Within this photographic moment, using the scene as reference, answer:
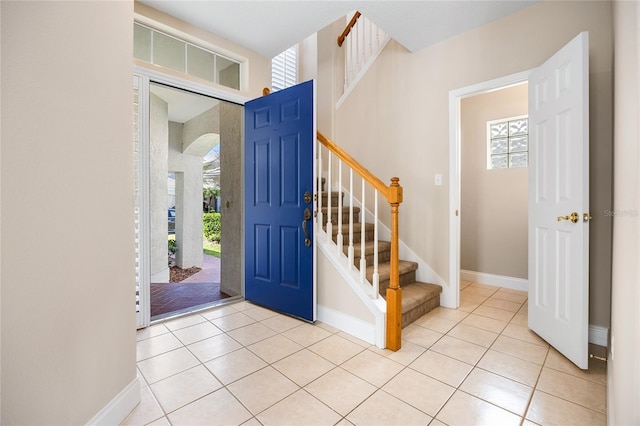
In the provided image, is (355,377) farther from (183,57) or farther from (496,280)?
(183,57)

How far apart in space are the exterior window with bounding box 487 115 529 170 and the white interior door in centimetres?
132

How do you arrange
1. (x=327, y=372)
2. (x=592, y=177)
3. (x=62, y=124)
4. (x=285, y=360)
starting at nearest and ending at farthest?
(x=62, y=124) → (x=327, y=372) → (x=285, y=360) → (x=592, y=177)

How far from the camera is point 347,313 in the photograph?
7.97 ft

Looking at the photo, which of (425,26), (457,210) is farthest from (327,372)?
(425,26)

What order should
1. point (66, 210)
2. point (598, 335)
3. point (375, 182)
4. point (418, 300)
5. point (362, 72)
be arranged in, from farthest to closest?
point (362, 72) < point (418, 300) < point (375, 182) < point (598, 335) < point (66, 210)

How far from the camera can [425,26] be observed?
2.78m

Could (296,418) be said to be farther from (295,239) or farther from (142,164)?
(142,164)

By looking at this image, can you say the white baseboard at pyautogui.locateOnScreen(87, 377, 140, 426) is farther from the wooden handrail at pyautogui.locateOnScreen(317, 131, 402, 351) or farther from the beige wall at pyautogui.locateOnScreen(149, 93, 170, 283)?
the beige wall at pyautogui.locateOnScreen(149, 93, 170, 283)

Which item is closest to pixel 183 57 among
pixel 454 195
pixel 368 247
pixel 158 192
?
pixel 368 247

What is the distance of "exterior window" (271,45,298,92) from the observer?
4430 mm

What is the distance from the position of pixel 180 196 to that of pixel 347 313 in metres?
5.22

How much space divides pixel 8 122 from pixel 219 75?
7.64 ft

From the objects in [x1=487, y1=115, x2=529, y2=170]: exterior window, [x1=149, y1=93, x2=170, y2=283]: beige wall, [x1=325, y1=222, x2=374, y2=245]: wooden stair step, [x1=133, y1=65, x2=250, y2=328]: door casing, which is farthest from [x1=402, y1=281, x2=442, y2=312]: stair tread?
[x1=149, y1=93, x2=170, y2=283]: beige wall

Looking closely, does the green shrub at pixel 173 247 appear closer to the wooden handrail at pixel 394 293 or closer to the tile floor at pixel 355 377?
the tile floor at pixel 355 377
